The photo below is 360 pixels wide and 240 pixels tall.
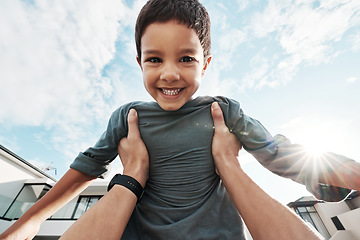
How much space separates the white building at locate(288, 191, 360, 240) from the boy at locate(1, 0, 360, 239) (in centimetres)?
1737

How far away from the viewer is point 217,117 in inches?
46.7

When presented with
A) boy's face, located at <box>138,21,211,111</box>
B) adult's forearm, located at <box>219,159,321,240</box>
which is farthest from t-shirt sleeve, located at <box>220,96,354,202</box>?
boy's face, located at <box>138,21,211,111</box>

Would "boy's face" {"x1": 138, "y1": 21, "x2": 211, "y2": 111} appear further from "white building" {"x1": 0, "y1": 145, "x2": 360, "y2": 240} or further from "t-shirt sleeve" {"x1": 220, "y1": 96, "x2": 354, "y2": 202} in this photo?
"white building" {"x1": 0, "y1": 145, "x2": 360, "y2": 240}

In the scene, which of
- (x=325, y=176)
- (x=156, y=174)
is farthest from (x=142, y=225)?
(x=325, y=176)

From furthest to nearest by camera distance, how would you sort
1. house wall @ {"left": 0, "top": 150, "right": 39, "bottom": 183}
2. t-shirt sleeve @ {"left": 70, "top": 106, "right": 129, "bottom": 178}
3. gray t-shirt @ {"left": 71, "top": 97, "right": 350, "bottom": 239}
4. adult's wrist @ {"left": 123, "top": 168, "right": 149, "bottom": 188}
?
1. house wall @ {"left": 0, "top": 150, "right": 39, "bottom": 183}
2. t-shirt sleeve @ {"left": 70, "top": 106, "right": 129, "bottom": 178}
3. adult's wrist @ {"left": 123, "top": 168, "right": 149, "bottom": 188}
4. gray t-shirt @ {"left": 71, "top": 97, "right": 350, "bottom": 239}

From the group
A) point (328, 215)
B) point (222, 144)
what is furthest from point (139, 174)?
point (328, 215)

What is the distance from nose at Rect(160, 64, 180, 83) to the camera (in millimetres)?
1023

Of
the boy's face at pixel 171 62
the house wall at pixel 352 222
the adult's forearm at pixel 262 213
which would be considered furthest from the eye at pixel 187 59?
the house wall at pixel 352 222

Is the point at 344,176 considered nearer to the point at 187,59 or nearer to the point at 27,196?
the point at 187,59

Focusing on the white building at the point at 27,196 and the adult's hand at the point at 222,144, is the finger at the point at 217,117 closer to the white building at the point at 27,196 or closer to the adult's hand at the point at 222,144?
the adult's hand at the point at 222,144

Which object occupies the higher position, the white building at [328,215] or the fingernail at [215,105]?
the fingernail at [215,105]

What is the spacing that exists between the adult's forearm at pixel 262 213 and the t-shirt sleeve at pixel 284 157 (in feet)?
0.71

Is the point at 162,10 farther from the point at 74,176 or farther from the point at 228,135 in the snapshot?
the point at 74,176

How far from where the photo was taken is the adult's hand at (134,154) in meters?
1.01
